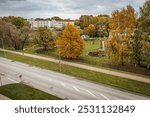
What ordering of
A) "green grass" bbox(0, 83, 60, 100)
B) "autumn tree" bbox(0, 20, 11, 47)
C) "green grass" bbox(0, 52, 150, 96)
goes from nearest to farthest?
1. "green grass" bbox(0, 83, 60, 100)
2. "green grass" bbox(0, 52, 150, 96)
3. "autumn tree" bbox(0, 20, 11, 47)

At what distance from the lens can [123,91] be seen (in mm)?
17156

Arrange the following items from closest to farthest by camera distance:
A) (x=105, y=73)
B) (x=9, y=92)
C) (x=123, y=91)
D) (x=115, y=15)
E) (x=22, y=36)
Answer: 1. (x=9, y=92)
2. (x=123, y=91)
3. (x=105, y=73)
4. (x=115, y=15)
5. (x=22, y=36)

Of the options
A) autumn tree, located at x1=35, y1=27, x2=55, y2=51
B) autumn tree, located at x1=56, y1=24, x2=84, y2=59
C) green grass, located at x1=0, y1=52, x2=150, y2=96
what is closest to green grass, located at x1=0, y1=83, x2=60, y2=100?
green grass, located at x1=0, y1=52, x2=150, y2=96

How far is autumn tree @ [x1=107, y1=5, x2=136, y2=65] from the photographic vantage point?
74.6 ft

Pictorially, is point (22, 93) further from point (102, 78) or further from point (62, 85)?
point (102, 78)

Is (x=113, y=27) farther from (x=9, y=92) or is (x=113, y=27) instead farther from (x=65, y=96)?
(x=9, y=92)

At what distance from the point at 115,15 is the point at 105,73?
6684 millimetres

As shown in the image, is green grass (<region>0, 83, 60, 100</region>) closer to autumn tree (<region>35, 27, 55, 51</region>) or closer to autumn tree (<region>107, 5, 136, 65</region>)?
autumn tree (<region>107, 5, 136, 65</region>)

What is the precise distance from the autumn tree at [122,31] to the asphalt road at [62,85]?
622cm

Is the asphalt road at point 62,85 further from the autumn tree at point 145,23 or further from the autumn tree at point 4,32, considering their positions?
the autumn tree at point 4,32

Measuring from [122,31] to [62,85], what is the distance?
9501 millimetres

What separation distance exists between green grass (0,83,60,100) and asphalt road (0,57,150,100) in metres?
0.91

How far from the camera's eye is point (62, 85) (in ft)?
61.7

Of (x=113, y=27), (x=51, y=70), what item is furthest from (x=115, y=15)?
(x=51, y=70)
